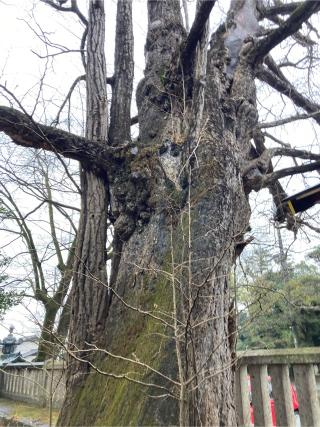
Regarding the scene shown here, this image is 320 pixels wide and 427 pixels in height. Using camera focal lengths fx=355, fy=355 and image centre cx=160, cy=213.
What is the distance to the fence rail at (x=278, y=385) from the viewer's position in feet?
7.19

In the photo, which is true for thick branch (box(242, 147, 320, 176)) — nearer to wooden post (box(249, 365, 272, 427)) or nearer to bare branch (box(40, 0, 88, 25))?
wooden post (box(249, 365, 272, 427))

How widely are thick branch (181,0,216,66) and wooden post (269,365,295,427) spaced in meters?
2.55

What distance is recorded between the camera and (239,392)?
105 inches

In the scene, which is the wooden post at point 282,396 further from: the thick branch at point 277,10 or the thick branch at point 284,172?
the thick branch at point 277,10

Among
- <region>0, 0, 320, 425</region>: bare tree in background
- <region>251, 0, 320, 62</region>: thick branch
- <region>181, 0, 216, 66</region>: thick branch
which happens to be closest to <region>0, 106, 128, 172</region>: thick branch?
<region>0, 0, 320, 425</region>: bare tree in background

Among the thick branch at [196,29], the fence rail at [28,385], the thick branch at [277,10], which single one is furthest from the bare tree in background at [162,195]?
the fence rail at [28,385]

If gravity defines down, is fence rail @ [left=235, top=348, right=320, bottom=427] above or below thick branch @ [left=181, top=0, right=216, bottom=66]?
below

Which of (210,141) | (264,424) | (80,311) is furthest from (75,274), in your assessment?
(264,424)

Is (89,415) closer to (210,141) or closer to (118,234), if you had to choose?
(118,234)

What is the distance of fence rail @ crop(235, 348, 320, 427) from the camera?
2191 mm

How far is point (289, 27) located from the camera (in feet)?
10.3

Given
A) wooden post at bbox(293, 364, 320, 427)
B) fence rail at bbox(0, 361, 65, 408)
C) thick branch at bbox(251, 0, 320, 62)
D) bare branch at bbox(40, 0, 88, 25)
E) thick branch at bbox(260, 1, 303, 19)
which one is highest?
bare branch at bbox(40, 0, 88, 25)

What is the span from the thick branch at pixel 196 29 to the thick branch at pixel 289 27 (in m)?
0.81

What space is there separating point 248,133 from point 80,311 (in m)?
2.19
